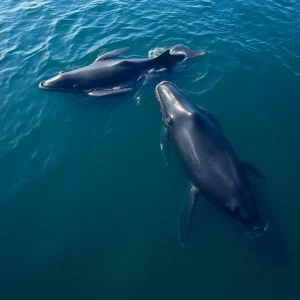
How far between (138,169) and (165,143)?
6.77ft

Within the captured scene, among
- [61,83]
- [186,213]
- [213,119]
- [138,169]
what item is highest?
[61,83]

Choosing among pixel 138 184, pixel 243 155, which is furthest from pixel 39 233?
pixel 243 155

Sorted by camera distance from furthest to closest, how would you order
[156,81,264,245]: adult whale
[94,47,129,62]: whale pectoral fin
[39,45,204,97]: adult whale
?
[94,47,129,62]: whale pectoral fin
[39,45,204,97]: adult whale
[156,81,264,245]: adult whale

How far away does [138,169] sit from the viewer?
50.3ft

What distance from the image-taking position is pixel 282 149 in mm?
15633

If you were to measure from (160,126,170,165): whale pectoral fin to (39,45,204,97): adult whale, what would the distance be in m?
4.43

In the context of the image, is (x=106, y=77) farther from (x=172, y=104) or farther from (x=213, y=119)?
(x=213, y=119)

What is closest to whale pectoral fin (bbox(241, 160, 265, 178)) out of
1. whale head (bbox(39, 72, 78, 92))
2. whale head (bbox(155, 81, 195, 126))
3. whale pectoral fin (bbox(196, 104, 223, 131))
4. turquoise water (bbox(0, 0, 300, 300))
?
turquoise water (bbox(0, 0, 300, 300))

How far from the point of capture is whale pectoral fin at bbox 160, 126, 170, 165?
15.3m

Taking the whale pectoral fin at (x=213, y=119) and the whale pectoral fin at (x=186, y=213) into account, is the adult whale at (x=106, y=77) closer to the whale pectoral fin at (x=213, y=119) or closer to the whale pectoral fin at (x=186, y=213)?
the whale pectoral fin at (x=213, y=119)

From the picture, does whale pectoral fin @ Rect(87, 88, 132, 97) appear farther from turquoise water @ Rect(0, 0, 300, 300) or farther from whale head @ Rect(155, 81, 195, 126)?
whale head @ Rect(155, 81, 195, 126)

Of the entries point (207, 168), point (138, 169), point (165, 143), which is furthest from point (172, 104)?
point (207, 168)

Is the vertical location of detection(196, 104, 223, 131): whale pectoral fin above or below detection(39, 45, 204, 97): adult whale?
below

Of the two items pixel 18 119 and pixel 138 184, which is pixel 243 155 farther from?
pixel 18 119
